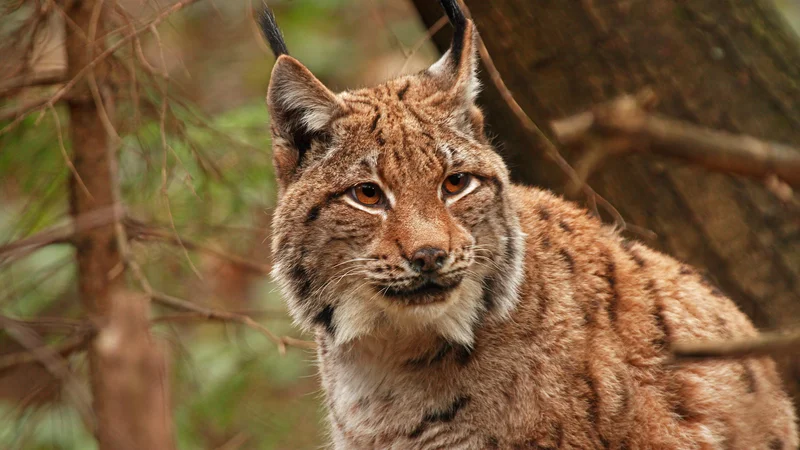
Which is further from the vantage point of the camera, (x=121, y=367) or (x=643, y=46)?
(x=121, y=367)

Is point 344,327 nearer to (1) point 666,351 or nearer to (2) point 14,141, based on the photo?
(1) point 666,351

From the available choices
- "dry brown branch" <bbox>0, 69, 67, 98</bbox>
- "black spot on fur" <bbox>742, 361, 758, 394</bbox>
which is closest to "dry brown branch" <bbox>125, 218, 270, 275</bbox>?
"dry brown branch" <bbox>0, 69, 67, 98</bbox>

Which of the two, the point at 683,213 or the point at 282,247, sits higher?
the point at 282,247

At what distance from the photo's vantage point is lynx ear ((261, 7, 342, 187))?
4.71 meters

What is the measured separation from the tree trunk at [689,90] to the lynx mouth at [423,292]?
4.93 feet

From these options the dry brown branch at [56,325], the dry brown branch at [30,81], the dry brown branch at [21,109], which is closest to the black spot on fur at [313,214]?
the dry brown branch at [21,109]

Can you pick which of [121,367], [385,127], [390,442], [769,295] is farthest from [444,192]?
[121,367]

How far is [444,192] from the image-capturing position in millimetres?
4609

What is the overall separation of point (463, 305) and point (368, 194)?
69cm

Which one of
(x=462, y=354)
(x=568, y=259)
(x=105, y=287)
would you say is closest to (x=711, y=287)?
(x=568, y=259)

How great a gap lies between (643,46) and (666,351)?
1583mm

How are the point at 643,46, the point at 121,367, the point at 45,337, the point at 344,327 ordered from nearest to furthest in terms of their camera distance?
1. the point at 344,327
2. the point at 643,46
3. the point at 121,367
4. the point at 45,337

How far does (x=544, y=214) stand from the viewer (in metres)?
5.23

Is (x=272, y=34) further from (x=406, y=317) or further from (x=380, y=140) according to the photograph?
(x=406, y=317)
